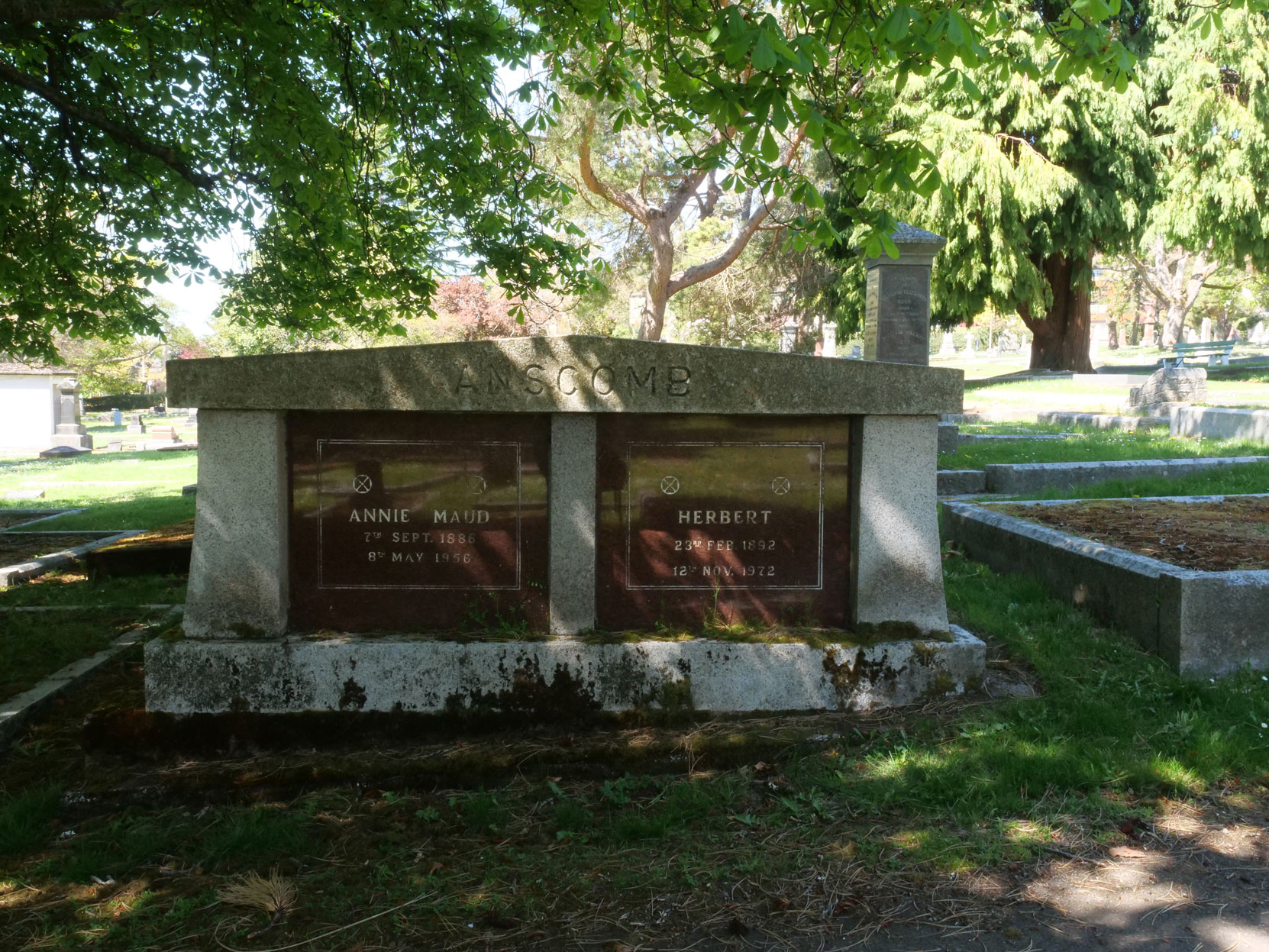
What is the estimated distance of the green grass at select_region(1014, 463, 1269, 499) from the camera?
8172 mm

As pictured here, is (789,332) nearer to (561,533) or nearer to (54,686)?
(561,533)

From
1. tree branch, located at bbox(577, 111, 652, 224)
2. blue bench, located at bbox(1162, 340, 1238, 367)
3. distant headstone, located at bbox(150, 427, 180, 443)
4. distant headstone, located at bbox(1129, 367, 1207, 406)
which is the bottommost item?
distant headstone, located at bbox(150, 427, 180, 443)

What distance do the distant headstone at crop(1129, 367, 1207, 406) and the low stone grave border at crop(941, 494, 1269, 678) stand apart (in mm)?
14933

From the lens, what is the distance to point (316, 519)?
425cm

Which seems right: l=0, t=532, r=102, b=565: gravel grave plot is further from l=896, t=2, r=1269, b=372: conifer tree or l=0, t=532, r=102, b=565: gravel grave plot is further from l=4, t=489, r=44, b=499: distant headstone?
l=896, t=2, r=1269, b=372: conifer tree

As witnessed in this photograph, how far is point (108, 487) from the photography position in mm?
16141

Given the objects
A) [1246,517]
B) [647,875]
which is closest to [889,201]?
[1246,517]

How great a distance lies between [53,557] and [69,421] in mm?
24142

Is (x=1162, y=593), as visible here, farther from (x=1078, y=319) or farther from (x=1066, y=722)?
(x=1078, y=319)

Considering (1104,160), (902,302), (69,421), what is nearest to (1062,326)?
(1104,160)

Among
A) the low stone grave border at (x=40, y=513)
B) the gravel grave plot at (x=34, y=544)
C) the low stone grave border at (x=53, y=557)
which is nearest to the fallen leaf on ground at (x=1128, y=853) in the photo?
the low stone grave border at (x=53, y=557)

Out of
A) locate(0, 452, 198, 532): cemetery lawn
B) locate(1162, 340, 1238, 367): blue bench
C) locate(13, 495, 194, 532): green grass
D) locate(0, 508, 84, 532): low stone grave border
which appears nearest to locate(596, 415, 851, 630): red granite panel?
locate(13, 495, 194, 532): green grass

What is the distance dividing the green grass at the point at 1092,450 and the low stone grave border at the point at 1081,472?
0.80 m

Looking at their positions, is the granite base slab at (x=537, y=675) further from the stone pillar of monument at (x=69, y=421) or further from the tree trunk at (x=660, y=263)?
the stone pillar of monument at (x=69, y=421)
